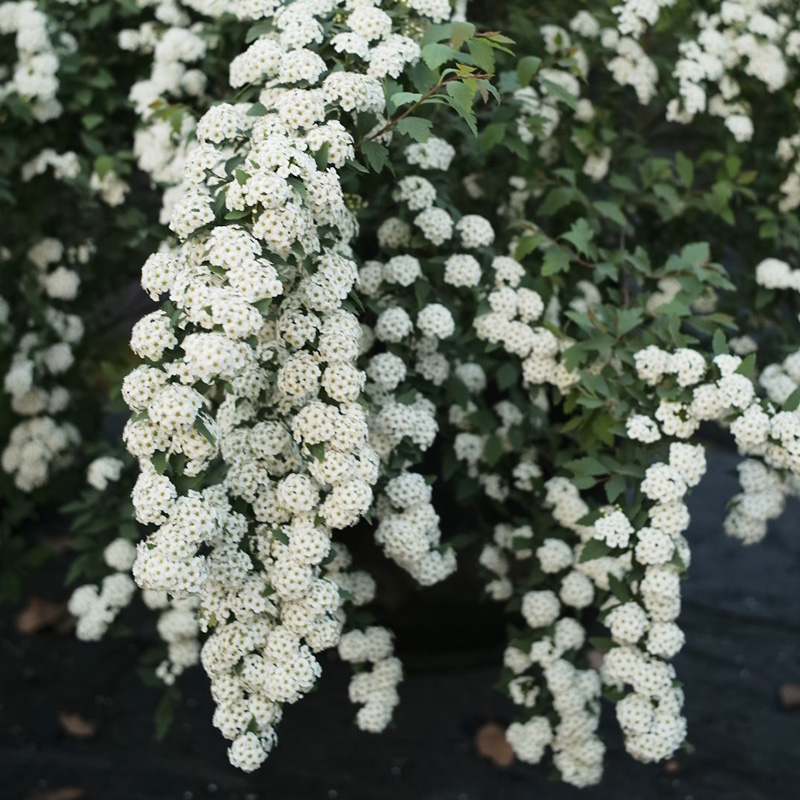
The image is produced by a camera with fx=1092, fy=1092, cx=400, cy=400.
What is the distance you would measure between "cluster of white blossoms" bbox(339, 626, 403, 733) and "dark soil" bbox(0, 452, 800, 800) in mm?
425

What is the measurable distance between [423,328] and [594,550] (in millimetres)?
602

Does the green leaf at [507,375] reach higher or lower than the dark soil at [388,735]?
higher

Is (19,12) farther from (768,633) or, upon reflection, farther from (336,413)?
(768,633)

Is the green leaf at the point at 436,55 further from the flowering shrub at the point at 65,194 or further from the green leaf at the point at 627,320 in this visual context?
the flowering shrub at the point at 65,194

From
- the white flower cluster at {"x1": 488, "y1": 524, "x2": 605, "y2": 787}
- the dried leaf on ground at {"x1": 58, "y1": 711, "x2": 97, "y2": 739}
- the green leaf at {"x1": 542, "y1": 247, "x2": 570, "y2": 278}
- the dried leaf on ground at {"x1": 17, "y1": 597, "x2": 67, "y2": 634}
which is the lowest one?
the dried leaf on ground at {"x1": 17, "y1": 597, "x2": 67, "y2": 634}

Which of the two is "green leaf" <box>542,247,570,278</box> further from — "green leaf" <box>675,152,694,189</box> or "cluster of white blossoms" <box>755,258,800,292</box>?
"cluster of white blossoms" <box>755,258,800,292</box>

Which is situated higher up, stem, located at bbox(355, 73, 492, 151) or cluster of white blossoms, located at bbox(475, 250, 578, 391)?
stem, located at bbox(355, 73, 492, 151)

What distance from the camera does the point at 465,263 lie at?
2459 mm

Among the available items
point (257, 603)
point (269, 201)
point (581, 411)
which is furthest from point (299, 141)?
point (581, 411)

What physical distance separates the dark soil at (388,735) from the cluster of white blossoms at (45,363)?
70 centimetres

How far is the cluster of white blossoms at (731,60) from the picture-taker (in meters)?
2.78

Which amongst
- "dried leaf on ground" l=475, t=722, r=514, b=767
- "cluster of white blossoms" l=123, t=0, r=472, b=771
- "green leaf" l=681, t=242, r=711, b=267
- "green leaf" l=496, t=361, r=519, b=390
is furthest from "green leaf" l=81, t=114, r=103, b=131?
"dried leaf on ground" l=475, t=722, r=514, b=767

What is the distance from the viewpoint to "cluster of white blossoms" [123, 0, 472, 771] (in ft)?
5.71

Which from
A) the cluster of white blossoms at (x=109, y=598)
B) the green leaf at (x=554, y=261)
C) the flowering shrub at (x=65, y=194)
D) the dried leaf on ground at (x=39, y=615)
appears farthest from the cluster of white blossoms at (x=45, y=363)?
the green leaf at (x=554, y=261)
